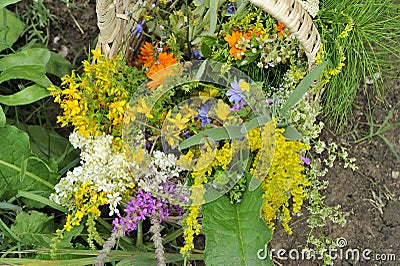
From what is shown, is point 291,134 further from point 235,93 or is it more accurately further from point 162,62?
point 162,62

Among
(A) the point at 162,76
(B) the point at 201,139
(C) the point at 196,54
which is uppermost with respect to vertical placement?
(C) the point at 196,54

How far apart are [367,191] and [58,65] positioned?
103 centimetres

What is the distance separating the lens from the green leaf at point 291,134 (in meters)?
1.13

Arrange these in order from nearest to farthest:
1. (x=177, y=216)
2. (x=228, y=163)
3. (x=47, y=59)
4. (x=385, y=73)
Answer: (x=228, y=163) → (x=177, y=216) → (x=47, y=59) → (x=385, y=73)

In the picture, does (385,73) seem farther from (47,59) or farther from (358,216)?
(47,59)

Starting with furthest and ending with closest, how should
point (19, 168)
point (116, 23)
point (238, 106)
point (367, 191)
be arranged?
point (367, 191) → point (19, 168) → point (116, 23) → point (238, 106)

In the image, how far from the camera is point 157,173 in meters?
1.18

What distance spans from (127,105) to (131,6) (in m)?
0.33

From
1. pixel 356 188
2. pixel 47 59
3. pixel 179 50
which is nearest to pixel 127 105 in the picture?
pixel 179 50

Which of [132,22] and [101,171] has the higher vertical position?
[132,22]

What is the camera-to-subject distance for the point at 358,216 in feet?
5.08

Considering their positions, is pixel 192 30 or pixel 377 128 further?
pixel 377 128

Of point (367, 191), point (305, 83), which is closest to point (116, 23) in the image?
point (305, 83)

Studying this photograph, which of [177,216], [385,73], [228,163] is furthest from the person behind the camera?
[385,73]
